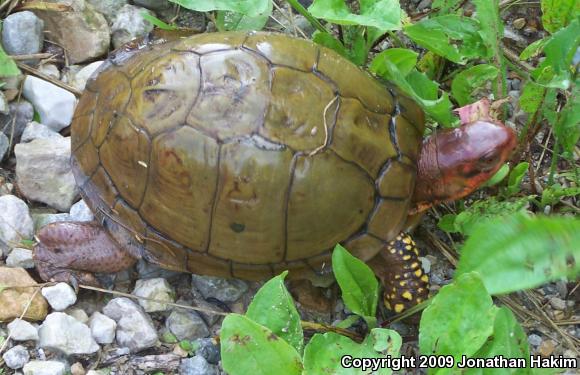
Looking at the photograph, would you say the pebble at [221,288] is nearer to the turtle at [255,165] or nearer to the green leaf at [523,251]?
the turtle at [255,165]

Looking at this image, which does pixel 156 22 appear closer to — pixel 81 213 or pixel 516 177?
pixel 81 213

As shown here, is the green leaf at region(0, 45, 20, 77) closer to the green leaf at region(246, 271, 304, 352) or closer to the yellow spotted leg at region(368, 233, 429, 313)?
the green leaf at region(246, 271, 304, 352)

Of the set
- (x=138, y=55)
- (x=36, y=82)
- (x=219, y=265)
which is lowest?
(x=219, y=265)

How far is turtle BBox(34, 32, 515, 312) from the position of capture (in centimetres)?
138

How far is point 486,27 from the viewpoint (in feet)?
5.30

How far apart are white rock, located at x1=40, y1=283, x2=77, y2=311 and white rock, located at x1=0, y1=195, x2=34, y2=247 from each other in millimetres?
170

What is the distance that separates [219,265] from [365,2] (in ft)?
2.26

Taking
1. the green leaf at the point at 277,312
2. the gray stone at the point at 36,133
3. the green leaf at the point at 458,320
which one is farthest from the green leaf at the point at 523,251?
the gray stone at the point at 36,133

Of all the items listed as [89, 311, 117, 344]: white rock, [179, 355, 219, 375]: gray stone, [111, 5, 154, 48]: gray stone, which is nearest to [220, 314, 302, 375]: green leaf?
[179, 355, 219, 375]: gray stone

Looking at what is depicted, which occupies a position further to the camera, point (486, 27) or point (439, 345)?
point (486, 27)

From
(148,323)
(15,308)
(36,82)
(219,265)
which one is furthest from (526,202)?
(36,82)

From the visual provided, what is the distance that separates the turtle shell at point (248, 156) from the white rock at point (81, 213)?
0.40 feet

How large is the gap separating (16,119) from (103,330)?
2.09 ft

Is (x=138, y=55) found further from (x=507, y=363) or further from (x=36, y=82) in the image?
(x=507, y=363)
